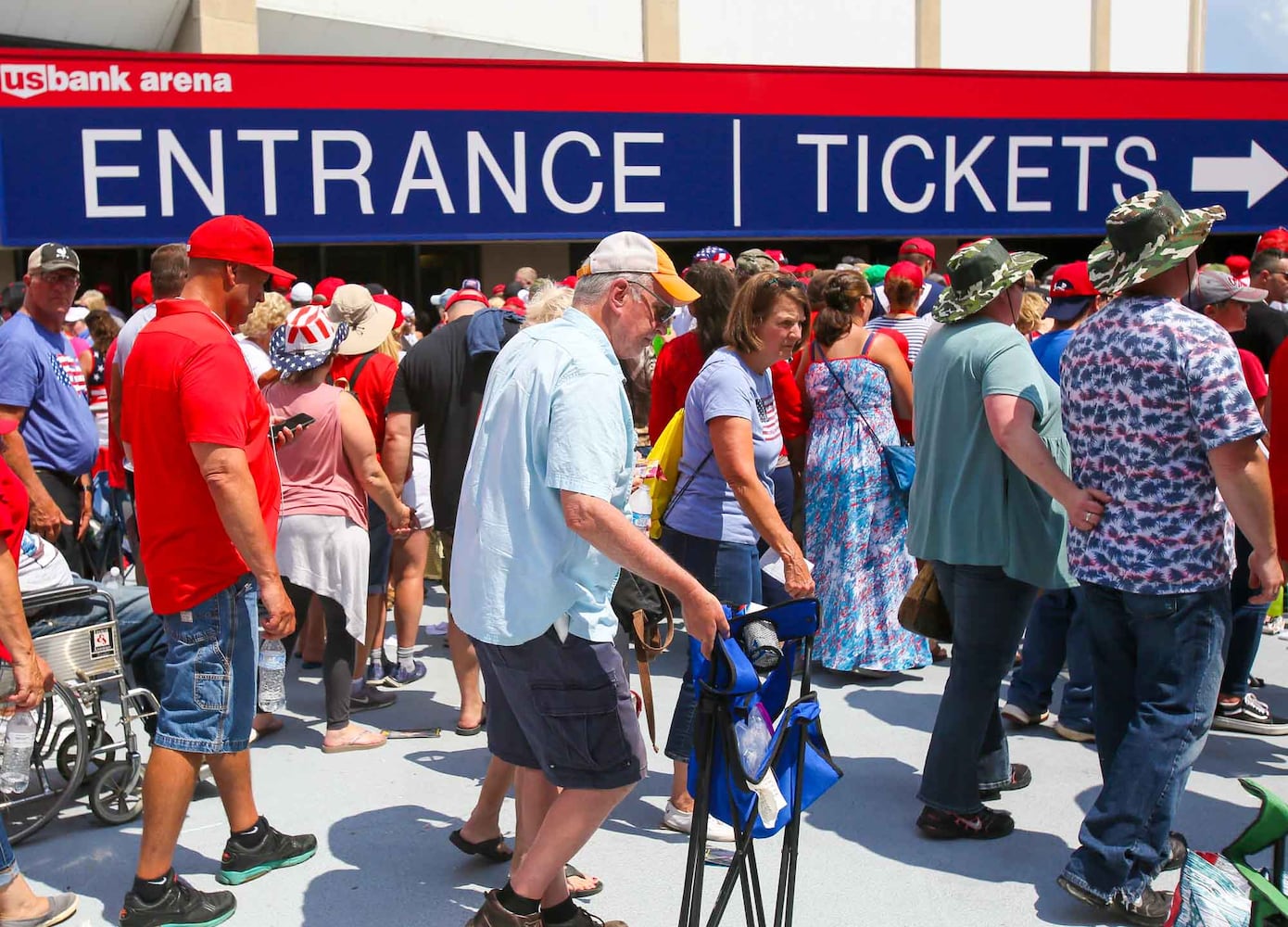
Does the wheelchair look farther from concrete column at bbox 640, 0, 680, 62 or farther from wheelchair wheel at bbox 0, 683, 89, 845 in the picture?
concrete column at bbox 640, 0, 680, 62

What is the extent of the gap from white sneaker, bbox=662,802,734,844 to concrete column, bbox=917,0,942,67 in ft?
54.2

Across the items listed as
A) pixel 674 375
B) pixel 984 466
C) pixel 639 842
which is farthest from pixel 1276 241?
pixel 639 842

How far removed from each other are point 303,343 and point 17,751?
A: 174 cm

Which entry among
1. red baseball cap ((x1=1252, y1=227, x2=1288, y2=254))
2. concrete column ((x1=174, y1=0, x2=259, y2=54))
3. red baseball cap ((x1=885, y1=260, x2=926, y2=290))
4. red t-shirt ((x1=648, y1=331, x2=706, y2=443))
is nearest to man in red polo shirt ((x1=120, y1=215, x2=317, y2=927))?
red t-shirt ((x1=648, y1=331, x2=706, y2=443))

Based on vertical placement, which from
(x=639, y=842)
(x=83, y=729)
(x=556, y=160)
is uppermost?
(x=556, y=160)

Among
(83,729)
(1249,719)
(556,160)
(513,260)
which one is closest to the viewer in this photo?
(83,729)

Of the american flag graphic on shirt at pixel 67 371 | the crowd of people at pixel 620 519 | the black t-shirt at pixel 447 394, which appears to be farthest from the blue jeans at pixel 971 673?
the american flag graphic on shirt at pixel 67 371

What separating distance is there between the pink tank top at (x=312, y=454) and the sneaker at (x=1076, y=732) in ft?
9.31

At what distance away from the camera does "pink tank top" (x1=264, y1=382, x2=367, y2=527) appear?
4.62 metres

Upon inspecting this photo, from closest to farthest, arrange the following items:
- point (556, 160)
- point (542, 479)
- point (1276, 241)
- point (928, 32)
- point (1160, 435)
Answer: point (542, 479) < point (1160, 435) < point (1276, 241) < point (556, 160) < point (928, 32)

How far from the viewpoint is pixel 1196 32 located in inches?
804

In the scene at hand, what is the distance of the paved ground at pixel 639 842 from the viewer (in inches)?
134

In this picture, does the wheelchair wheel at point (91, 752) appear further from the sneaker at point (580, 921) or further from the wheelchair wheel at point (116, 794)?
the sneaker at point (580, 921)

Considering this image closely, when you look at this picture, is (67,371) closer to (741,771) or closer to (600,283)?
(600,283)
